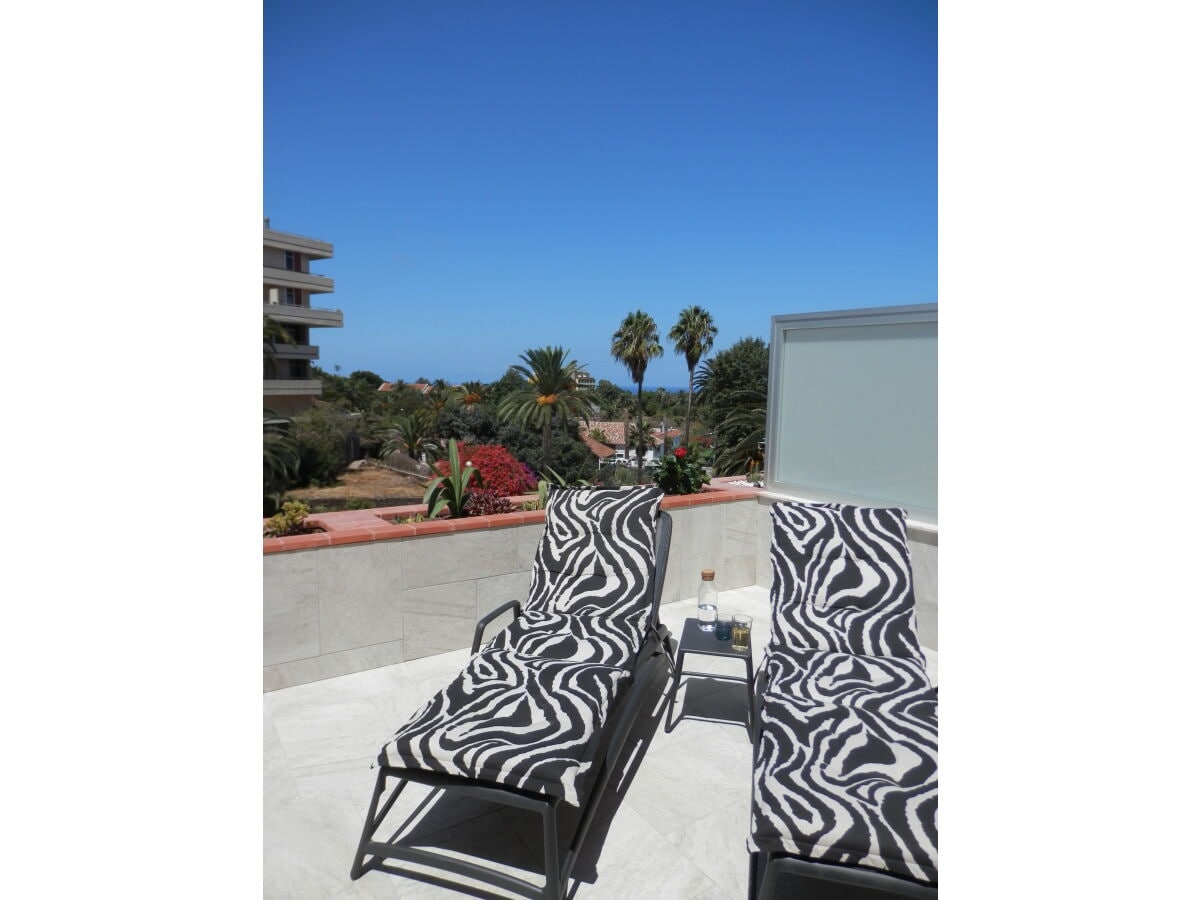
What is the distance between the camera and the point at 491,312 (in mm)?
60156

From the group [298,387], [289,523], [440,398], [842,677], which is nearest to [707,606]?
[842,677]

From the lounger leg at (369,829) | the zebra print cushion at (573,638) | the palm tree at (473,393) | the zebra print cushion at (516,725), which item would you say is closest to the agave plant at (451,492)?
the zebra print cushion at (573,638)

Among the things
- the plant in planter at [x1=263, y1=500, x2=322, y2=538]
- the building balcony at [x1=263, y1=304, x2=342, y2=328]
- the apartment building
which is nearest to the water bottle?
the plant in planter at [x1=263, y1=500, x2=322, y2=538]

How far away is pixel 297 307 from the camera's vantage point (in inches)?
1518

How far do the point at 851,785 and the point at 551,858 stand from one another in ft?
3.25

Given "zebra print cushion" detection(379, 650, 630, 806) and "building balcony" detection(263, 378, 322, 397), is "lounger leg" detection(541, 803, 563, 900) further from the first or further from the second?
"building balcony" detection(263, 378, 322, 397)

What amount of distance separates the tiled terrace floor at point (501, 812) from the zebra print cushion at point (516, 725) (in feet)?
1.36

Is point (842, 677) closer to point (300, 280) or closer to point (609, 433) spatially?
point (609, 433)

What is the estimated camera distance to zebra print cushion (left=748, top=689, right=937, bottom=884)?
6.38 ft

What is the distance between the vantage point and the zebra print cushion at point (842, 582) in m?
3.34
